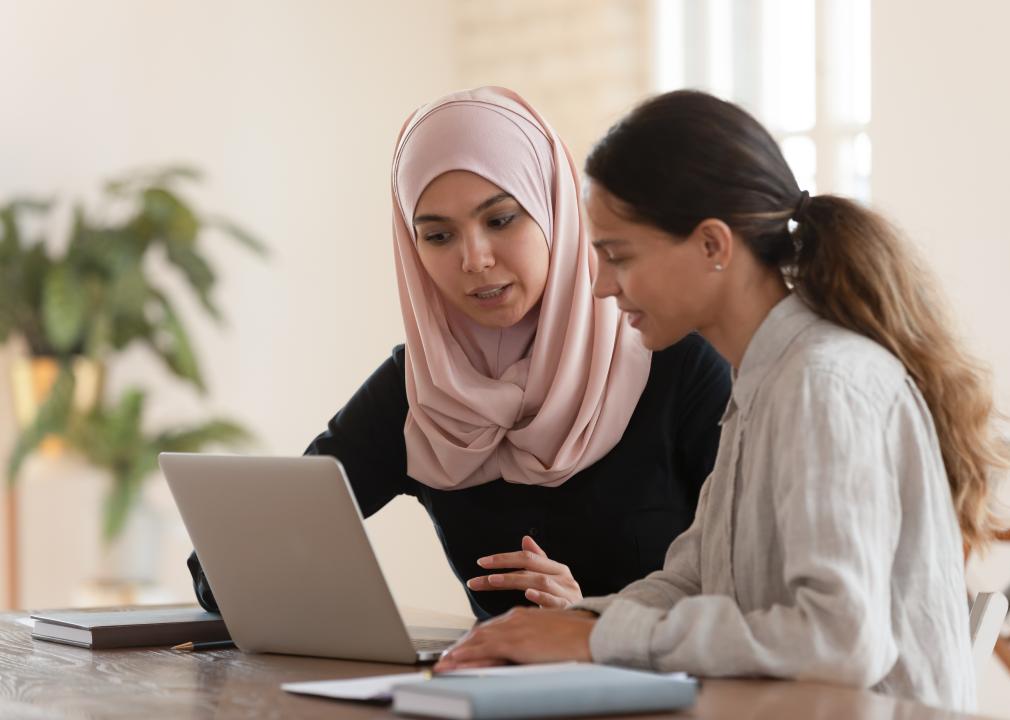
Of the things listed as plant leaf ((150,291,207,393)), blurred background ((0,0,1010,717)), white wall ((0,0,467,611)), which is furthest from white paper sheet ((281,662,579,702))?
white wall ((0,0,467,611))

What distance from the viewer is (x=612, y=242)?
1.40 metres

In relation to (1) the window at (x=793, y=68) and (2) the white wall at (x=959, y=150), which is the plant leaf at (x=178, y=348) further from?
(2) the white wall at (x=959, y=150)

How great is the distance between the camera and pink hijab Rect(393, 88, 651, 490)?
1959 mm

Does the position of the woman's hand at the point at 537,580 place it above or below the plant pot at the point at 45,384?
above

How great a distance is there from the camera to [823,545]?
115 cm

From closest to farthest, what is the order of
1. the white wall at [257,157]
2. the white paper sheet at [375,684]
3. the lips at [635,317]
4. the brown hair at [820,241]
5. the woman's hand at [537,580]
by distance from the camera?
1. the white paper sheet at [375,684]
2. the brown hair at [820,241]
3. the lips at [635,317]
4. the woman's hand at [537,580]
5. the white wall at [257,157]

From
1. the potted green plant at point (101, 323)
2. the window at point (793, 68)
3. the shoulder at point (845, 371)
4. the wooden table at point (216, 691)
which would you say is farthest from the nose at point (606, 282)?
the potted green plant at point (101, 323)

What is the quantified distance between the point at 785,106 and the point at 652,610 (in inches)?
158

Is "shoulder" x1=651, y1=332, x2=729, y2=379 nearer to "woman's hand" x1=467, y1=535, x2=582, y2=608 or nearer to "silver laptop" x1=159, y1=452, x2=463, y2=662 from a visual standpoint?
"woman's hand" x1=467, y1=535, x2=582, y2=608

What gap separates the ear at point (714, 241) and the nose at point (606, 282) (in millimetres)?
112

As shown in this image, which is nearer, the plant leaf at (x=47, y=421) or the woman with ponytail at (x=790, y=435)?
the woman with ponytail at (x=790, y=435)

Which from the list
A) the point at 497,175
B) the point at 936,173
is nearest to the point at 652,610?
the point at 497,175

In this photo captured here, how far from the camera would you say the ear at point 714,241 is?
1.34 m

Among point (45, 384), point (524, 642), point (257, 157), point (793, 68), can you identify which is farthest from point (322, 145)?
point (524, 642)
